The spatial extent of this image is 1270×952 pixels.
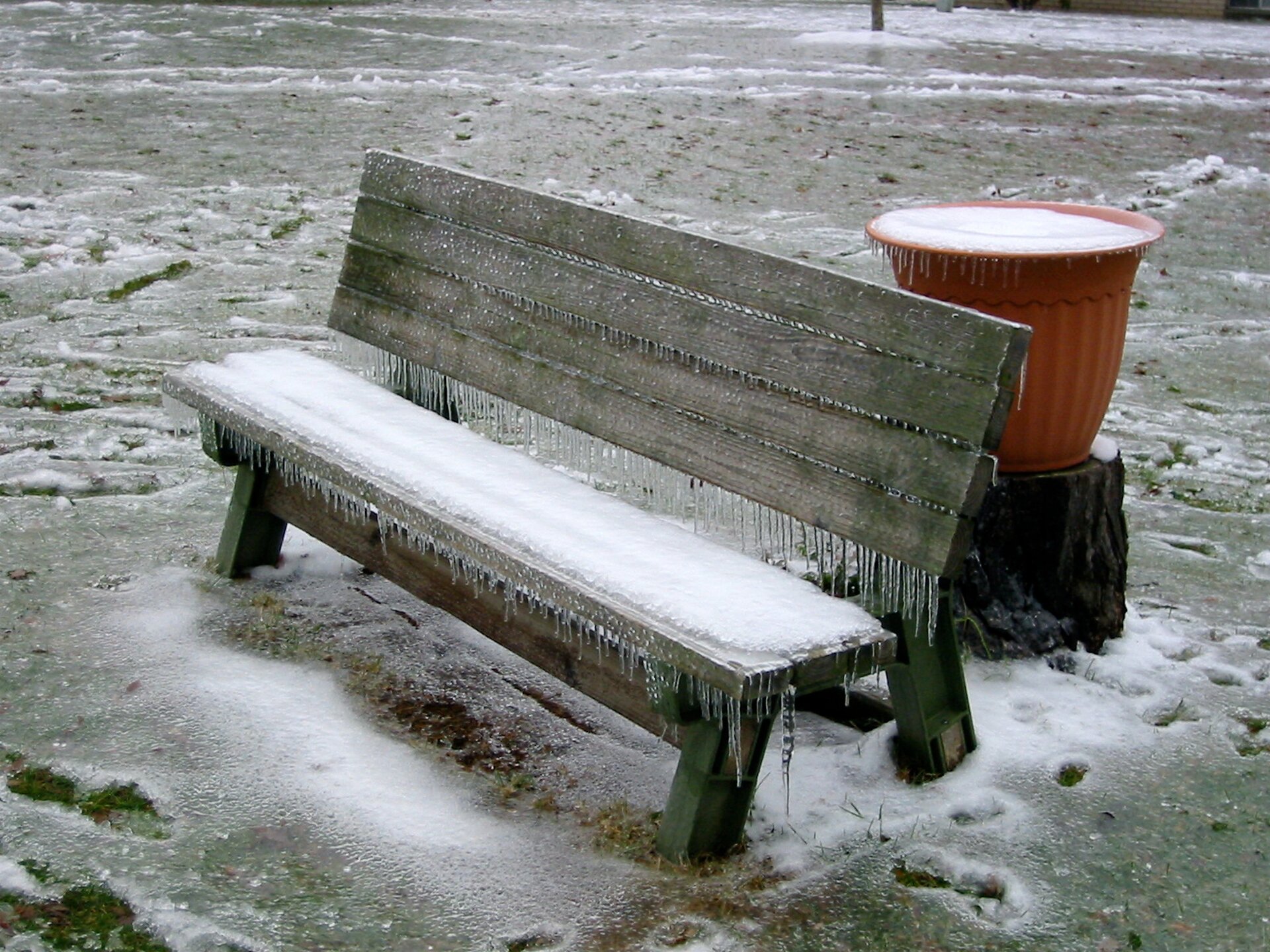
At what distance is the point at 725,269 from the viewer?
3.07 metres

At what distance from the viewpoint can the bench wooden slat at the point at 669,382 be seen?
8.80ft

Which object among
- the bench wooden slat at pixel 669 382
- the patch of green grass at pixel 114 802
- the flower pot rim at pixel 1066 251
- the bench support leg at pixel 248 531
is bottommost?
the patch of green grass at pixel 114 802

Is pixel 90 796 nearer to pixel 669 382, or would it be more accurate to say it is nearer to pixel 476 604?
pixel 476 604

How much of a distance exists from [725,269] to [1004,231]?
84 cm

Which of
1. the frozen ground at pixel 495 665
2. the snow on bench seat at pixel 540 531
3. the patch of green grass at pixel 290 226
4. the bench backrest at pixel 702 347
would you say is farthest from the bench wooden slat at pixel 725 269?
the patch of green grass at pixel 290 226

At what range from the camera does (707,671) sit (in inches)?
96.4

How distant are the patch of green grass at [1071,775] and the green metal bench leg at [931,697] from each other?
0.63 ft

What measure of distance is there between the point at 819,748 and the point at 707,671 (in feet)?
3.04

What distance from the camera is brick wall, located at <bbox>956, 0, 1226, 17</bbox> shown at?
2047 cm

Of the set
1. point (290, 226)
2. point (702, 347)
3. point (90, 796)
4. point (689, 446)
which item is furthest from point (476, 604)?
point (290, 226)

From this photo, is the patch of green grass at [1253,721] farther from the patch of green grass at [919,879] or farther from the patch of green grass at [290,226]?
the patch of green grass at [290,226]

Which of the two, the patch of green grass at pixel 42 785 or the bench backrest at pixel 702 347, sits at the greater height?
the bench backrest at pixel 702 347

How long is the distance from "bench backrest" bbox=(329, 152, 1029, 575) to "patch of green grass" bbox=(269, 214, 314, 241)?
3748 millimetres

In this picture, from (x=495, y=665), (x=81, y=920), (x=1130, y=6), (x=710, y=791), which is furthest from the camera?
(x=1130, y=6)
